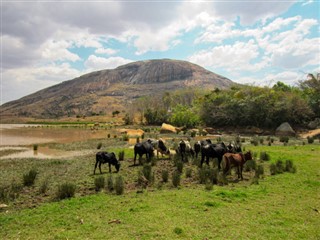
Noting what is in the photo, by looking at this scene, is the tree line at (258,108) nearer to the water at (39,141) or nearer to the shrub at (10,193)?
the water at (39,141)

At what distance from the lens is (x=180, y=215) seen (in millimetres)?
7758

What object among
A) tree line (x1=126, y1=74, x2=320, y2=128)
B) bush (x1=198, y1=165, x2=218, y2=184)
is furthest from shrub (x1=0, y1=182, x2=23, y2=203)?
tree line (x1=126, y1=74, x2=320, y2=128)

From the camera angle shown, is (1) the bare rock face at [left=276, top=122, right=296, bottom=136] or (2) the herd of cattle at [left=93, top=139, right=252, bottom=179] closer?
(2) the herd of cattle at [left=93, top=139, right=252, bottom=179]

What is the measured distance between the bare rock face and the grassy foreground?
27918mm

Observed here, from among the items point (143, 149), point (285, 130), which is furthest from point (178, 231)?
point (285, 130)

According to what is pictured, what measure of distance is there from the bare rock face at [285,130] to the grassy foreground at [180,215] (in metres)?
27.9

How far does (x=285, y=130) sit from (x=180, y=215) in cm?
3360

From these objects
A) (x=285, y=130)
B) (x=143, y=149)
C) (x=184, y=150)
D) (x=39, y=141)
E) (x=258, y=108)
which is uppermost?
(x=258, y=108)

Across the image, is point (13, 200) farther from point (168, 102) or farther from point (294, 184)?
point (168, 102)

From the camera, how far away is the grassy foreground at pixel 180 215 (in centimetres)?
667

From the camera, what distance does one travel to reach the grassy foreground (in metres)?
6.67

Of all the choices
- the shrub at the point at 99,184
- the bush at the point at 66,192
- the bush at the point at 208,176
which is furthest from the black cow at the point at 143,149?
the bush at the point at 66,192

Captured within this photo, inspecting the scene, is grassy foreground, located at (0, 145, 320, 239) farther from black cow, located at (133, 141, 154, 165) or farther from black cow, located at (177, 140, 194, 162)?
black cow, located at (177, 140, 194, 162)

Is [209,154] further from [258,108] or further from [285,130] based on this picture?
[258,108]
